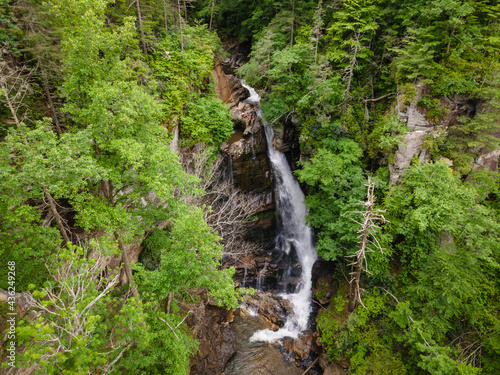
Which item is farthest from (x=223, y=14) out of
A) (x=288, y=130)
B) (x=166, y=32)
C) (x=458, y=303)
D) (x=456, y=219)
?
(x=458, y=303)

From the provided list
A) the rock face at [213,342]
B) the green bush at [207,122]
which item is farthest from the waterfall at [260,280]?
the green bush at [207,122]

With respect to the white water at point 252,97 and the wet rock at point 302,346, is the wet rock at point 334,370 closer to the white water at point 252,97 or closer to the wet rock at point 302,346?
the wet rock at point 302,346

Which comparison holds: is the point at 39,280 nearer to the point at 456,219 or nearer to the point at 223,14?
the point at 456,219

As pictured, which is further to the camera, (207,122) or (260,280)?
(260,280)

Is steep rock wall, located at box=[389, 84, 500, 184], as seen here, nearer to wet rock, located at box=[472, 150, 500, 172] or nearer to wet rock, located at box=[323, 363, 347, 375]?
wet rock, located at box=[472, 150, 500, 172]

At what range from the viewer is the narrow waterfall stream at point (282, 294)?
15695mm

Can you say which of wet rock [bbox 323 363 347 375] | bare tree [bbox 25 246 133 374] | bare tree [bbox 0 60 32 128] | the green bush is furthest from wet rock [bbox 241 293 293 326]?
bare tree [bbox 0 60 32 128]

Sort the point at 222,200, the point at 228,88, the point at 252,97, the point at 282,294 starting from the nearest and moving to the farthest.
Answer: the point at 282,294 < the point at 222,200 < the point at 228,88 < the point at 252,97

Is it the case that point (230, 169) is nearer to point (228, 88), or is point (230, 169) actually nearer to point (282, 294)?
point (228, 88)

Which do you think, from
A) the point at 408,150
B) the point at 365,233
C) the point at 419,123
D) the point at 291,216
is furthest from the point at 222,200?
the point at 419,123

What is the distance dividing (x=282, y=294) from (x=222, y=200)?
9489mm

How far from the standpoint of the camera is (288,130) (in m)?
22.4

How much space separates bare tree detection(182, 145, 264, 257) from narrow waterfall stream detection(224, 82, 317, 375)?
3.07 metres

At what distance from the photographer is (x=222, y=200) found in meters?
21.3
